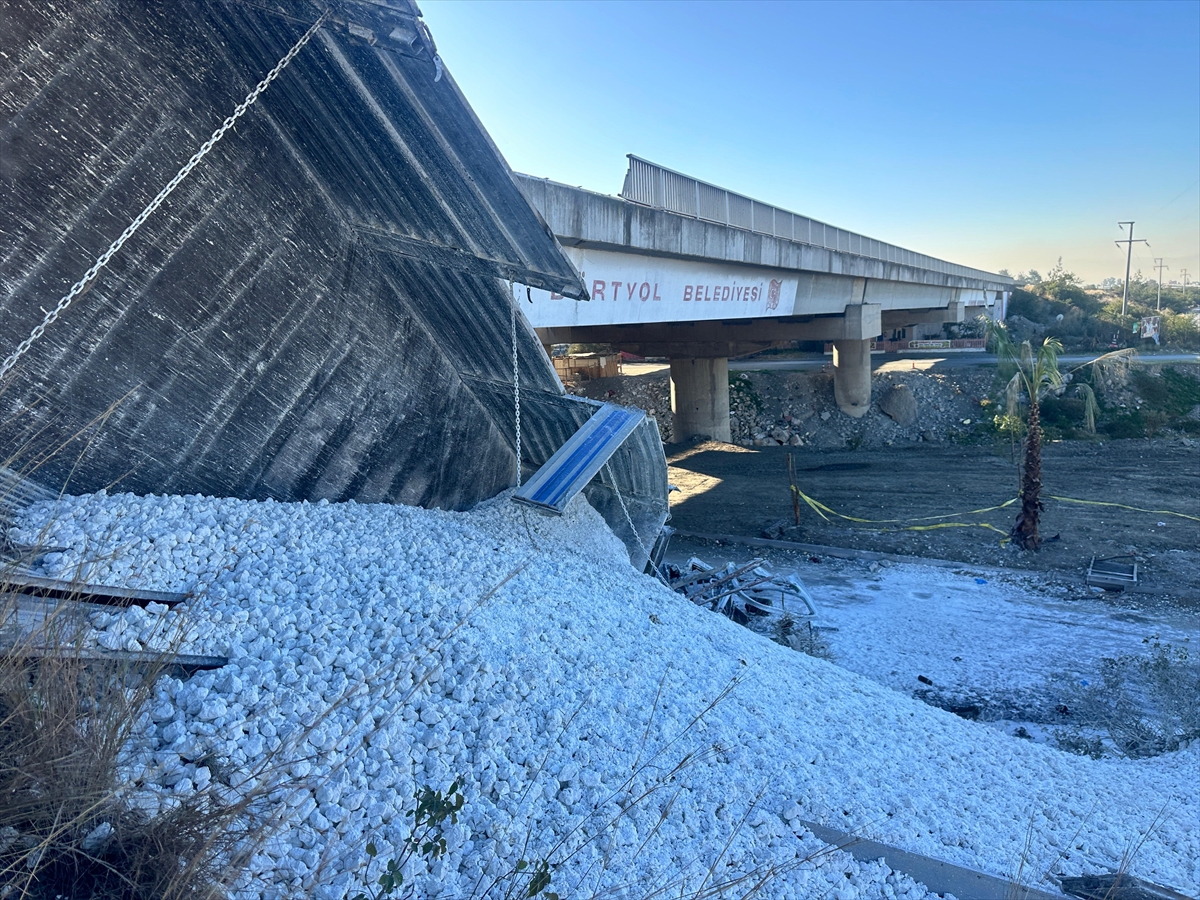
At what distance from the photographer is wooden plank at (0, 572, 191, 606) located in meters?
4.06

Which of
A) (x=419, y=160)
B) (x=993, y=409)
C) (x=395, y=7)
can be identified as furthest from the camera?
(x=993, y=409)

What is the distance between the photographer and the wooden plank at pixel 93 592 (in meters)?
4.06

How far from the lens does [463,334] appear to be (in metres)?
9.00

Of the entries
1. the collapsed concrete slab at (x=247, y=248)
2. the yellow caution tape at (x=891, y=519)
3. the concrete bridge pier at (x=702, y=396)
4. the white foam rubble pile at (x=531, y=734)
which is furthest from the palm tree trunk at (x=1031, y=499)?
the concrete bridge pier at (x=702, y=396)

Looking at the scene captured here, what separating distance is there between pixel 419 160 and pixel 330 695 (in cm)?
494

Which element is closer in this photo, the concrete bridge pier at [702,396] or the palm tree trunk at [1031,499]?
the palm tree trunk at [1031,499]

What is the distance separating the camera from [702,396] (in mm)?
29312

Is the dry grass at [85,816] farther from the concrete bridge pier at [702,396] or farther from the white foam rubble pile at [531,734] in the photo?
the concrete bridge pier at [702,396]

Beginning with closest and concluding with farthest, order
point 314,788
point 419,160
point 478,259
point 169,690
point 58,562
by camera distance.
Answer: point 314,788 → point 169,690 → point 58,562 → point 419,160 → point 478,259

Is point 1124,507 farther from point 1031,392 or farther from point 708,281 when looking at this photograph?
point 708,281

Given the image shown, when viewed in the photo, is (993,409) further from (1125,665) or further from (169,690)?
(169,690)

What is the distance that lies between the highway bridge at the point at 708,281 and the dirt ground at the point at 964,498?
4.03 metres

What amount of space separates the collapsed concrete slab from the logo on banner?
12.2m

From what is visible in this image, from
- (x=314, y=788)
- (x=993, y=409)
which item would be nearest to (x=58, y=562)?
(x=314, y=788)
